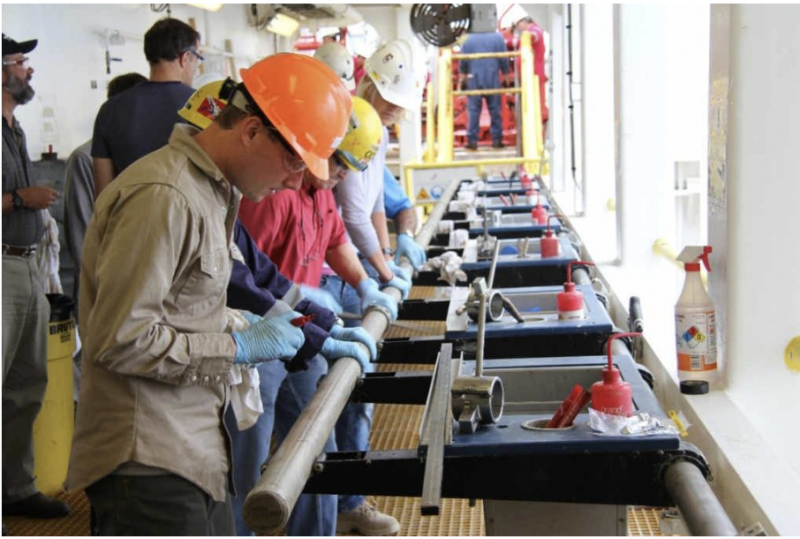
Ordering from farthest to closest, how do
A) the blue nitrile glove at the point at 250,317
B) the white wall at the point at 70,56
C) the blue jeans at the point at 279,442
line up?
the white wall at the point at 70,56, the blue jeans at the point at 279,442, the blue nitrile glove at the point at 250,317

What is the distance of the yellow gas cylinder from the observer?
14.0 feet

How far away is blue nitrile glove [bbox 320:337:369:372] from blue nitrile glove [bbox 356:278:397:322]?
71cm

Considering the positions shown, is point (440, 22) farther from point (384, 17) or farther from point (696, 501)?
point (384, 17)

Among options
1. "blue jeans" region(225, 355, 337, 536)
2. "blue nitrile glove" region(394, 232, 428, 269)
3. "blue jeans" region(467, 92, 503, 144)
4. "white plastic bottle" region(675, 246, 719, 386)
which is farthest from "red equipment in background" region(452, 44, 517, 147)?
"white plastic bottle" region(675, 246, 719, 386)

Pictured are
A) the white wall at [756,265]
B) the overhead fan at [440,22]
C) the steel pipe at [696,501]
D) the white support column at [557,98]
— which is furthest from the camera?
the white support column at [557,98]

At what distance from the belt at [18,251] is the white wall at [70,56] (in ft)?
6.82

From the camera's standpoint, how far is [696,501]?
60.9 inches

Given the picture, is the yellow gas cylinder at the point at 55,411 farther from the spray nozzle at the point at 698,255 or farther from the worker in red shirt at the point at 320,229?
the spray nozzle at the point at 698,255

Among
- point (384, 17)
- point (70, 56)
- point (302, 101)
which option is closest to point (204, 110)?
point (302, 101)

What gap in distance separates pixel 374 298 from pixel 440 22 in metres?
4.15

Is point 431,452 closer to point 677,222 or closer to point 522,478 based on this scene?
point 522,478

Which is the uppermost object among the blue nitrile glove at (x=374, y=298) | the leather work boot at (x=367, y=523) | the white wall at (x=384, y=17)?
the white wall at (x=384, y=17)

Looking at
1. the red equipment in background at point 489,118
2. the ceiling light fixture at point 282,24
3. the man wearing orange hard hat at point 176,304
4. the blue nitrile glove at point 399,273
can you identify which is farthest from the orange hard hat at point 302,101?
the ceiling light fixture at point 282,24

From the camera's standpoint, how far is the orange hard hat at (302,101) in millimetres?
2014
